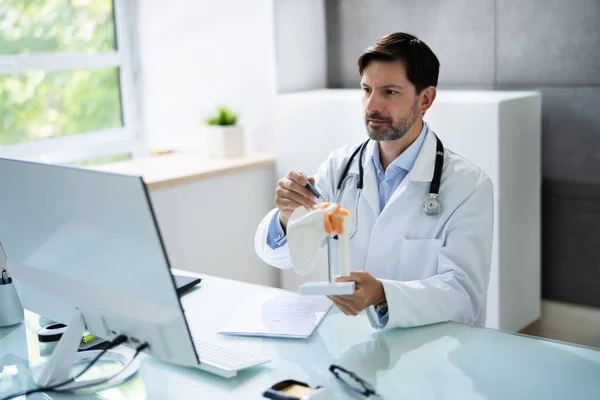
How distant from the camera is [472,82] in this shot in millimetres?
3580

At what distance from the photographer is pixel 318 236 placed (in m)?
1.63

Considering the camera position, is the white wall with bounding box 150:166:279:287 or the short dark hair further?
the white wall with bounding box 150:166:279:287

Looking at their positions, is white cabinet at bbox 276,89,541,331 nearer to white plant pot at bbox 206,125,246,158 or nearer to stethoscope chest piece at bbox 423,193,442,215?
white plant pot at bbox 206,125,246,158

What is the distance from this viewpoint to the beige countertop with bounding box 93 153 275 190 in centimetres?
349

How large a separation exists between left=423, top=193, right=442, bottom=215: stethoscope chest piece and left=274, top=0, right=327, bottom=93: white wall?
1.94 metres

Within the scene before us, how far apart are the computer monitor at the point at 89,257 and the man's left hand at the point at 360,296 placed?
1.51ft

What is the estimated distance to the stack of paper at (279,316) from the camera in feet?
5.89

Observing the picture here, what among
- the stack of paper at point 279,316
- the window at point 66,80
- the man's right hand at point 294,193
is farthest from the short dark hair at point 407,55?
the window at point 66,80

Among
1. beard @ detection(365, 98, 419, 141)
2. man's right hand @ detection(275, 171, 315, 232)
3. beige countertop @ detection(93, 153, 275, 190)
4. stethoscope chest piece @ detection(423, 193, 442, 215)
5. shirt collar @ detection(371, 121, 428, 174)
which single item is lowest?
beige countertop @ detection(93, 153, 275, 190)

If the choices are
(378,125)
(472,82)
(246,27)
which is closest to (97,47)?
(246,27)

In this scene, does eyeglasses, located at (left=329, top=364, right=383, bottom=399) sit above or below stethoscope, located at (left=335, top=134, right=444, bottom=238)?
below

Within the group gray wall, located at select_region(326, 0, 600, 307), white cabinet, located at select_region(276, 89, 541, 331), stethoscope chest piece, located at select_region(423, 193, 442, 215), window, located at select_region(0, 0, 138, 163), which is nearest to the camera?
stethoscope chest piece, located at select_region(423, 193, 442, 215)

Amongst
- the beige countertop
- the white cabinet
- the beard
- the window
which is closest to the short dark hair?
the beard

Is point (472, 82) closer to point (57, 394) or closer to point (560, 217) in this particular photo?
point (560, 217)
